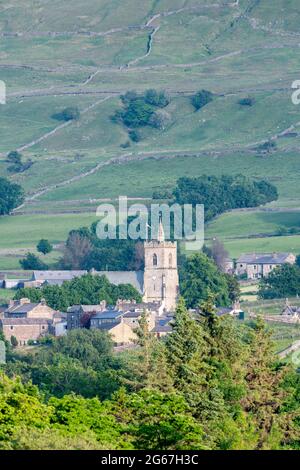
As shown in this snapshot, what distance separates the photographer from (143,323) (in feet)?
200

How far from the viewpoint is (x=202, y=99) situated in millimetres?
191875

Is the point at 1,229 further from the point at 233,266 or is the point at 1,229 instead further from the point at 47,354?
Answer: the point at 47,354

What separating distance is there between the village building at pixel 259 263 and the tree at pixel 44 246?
41.6ft

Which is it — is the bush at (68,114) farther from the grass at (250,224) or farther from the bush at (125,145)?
the grass at (250,224)

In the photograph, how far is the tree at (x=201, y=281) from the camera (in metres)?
110

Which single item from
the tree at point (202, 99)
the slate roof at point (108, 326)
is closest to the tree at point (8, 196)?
the tree at point (202, 99)

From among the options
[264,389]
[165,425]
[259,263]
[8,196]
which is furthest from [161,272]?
[165,425]

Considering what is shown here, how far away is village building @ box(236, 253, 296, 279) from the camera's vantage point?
12419cm

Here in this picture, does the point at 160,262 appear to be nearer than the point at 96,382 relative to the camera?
No

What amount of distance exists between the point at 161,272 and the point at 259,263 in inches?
401

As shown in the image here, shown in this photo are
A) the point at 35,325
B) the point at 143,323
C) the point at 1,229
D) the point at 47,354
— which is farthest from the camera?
the point at 1,229
